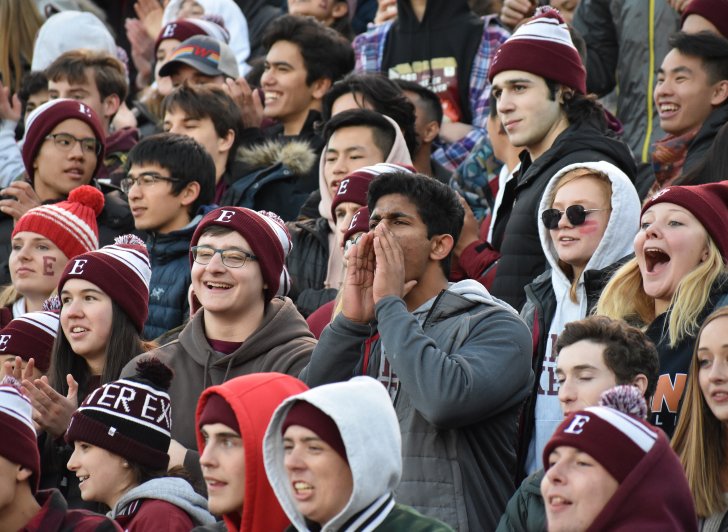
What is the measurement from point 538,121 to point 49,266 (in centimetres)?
288

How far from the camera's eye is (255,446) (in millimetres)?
5812

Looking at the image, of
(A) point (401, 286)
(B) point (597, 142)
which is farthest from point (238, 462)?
(B) point (597, 142)

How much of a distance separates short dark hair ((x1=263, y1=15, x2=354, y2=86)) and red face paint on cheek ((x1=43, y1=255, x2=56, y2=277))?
8.91 feet

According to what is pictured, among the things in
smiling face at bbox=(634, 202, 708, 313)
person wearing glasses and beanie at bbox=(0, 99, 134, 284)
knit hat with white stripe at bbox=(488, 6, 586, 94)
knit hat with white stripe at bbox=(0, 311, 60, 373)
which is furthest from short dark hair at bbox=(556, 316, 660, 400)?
person wearing glasses and beanie at bbox=(0, 99, 134, 284)

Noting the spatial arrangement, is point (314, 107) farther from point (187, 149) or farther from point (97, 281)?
point (97, 281)

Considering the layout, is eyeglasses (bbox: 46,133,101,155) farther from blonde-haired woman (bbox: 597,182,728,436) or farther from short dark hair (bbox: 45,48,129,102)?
blonde-haired woman (bbox: 597,182,728,436)

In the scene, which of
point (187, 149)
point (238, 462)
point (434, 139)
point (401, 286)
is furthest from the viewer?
point (434, 139)

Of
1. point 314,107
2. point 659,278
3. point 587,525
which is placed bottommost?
point 587,525

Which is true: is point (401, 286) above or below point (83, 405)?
above

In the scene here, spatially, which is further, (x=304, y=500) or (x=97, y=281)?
(x=97, y=281)

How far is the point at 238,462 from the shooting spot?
19.3 ft

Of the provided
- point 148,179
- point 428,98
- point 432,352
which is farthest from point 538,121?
point 432,352

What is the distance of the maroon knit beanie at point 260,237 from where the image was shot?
24.4 ft

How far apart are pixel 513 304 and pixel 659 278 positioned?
4.08 ft
